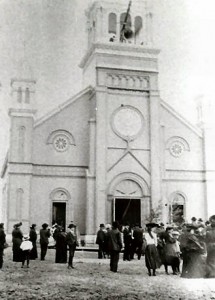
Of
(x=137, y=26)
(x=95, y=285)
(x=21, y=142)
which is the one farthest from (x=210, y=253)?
(x=137, y=26)

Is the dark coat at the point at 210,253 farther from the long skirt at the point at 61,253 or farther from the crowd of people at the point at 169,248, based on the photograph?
the long skirt at the point at 61,253

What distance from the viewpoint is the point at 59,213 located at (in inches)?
1241

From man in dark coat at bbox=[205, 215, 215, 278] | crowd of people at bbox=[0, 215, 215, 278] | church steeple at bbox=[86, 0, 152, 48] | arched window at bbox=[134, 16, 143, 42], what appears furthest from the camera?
arched window at bbox=[134, 16, 143, 42]

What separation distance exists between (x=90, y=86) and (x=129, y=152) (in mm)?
5542

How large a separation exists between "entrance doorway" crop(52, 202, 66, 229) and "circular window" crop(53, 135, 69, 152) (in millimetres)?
3671

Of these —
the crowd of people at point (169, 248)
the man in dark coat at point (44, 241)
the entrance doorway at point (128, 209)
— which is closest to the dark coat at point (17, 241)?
the crowd of people at point (169, 248)

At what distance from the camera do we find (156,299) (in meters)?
10.6

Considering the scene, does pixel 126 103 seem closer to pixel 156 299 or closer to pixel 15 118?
pixel 15 118

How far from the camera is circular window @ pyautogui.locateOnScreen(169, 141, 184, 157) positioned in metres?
33.8

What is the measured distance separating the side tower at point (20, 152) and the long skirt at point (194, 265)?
1752cm

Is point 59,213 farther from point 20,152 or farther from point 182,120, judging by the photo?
point 182,120

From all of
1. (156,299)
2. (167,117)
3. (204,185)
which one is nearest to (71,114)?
(167,117)

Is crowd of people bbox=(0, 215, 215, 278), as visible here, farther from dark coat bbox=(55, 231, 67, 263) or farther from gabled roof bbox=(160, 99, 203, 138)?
gabled roof bbox=(160, 99, 203, 138)

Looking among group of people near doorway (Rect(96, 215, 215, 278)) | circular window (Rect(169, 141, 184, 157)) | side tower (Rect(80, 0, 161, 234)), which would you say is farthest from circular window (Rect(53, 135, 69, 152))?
group of people near doorway (Rect(96, 215, 215, 278))
